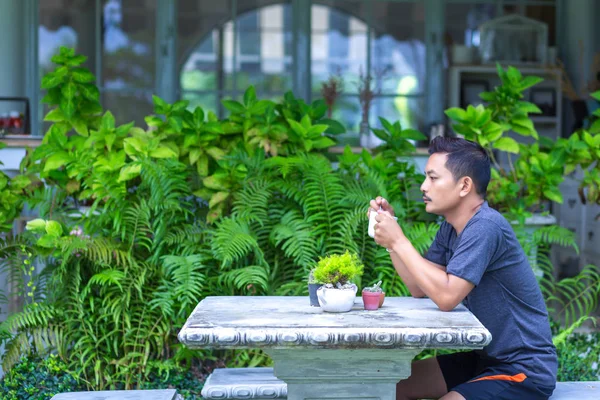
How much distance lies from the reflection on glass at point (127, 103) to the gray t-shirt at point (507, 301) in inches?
224

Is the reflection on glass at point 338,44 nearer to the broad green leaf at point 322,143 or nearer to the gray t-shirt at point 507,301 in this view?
the broad green leaf at point 322,143

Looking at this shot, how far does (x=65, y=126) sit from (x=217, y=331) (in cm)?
269

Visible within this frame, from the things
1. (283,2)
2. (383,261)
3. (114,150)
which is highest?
(283,2)

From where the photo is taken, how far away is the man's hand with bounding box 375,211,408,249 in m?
2.70

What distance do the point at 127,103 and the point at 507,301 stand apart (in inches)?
232

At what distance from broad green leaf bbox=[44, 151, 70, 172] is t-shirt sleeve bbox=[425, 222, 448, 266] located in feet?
7.37

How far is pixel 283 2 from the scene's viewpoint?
26.7 feet

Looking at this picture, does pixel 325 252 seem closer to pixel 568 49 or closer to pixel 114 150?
pixel 114 150

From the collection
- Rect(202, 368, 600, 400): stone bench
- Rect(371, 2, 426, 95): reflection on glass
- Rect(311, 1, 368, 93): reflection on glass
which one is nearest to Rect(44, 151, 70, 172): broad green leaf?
Rect(202, 368, 600, 400): stone bench

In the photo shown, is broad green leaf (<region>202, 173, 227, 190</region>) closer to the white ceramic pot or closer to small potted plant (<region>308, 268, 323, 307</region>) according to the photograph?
small potted plant (<region>308, 268, 323, 307</region>)

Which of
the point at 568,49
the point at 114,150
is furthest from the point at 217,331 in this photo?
the point at 568,49

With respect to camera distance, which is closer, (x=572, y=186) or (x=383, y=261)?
(x=383, y=261)

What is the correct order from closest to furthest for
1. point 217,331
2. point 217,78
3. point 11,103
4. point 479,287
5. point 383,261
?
point 217,331 → point 479,287 → point 383,261 → point 11,103 → point 217,78

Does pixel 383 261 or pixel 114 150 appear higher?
pixel 114 150
